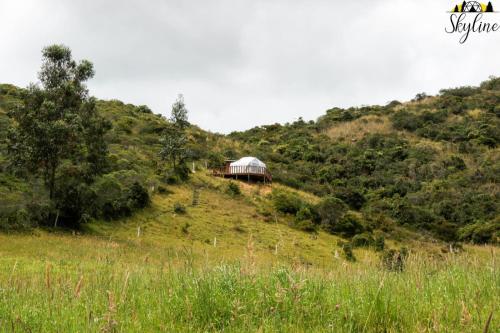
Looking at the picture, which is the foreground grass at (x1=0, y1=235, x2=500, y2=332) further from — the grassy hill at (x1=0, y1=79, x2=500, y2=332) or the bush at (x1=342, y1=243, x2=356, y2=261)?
the bush at (x1=342, y1=243, x2=356, y2=261)

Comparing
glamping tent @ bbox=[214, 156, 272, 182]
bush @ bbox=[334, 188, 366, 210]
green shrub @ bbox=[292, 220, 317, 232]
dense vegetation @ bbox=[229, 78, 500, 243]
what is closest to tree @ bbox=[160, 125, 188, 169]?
glamping tent @ bbox=[214, 156, 272, 182]

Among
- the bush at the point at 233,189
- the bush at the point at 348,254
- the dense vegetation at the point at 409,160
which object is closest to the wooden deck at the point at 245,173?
the dense vegetation at the point at 409,160

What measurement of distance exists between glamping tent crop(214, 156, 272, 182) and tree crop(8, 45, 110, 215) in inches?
842

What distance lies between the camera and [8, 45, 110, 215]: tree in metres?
30.1

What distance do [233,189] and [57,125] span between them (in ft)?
71.4

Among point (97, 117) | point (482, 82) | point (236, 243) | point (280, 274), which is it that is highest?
point (482, 82)

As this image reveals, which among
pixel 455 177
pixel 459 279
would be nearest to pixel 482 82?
pixel 455 177

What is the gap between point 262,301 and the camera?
163 inches

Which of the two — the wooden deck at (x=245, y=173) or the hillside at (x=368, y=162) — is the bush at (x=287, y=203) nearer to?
the hillside at (x=368, y=162)

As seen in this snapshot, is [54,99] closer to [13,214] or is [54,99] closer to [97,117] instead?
[97,117]

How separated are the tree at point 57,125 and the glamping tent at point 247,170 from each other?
21.4 meters

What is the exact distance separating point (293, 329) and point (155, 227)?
107 ft

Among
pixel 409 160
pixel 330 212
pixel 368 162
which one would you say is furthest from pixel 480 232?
pixel 368 162

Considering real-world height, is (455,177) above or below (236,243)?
above
